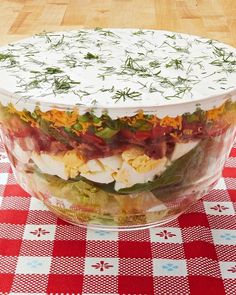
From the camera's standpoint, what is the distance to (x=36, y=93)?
879 mm

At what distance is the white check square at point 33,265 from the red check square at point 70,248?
23 millimetres

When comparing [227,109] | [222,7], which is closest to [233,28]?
[222,7]

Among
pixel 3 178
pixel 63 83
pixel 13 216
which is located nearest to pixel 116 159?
pixel 63 83

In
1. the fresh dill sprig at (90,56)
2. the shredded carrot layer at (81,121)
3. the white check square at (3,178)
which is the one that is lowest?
the white check square at (3,178)

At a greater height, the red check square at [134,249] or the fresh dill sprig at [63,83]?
the fresh dill sprig at [63,83]

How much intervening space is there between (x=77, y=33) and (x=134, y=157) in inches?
14.7

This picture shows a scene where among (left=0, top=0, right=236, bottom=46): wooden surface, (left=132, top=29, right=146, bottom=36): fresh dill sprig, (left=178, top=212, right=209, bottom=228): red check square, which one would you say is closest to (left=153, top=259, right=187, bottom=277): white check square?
(left=178, top=212, right=209, bottom=228): red check square

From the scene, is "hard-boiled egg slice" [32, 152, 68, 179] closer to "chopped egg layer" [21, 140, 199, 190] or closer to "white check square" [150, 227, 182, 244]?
"chopped egg layer" [21, 140, 199, 190]

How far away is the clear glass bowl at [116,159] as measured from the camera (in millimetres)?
850

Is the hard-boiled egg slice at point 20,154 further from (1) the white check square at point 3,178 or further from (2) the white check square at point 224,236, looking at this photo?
(2) the white check square at point 224,236

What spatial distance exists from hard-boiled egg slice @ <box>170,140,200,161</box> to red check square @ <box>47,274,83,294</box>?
7.6 inches

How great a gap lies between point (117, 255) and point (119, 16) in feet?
6.11

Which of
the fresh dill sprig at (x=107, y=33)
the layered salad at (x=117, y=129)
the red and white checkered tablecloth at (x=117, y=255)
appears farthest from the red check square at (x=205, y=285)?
the fresh dill sprig at (x=107, y=33)

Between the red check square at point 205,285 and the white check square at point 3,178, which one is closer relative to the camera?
the red check square at point 205,285
